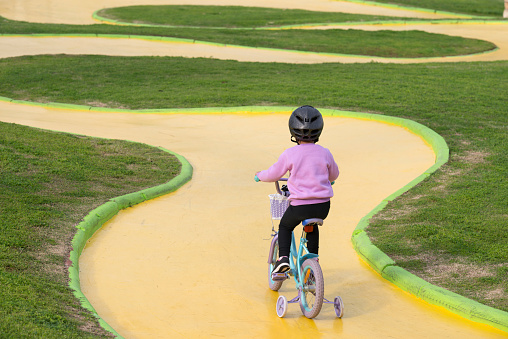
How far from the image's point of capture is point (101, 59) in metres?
22.9

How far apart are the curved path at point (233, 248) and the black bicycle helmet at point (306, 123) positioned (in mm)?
1802

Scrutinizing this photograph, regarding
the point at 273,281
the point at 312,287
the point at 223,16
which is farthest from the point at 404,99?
the point at 223,16

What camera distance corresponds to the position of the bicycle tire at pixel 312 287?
637 cm

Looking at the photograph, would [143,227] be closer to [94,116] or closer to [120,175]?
[120,175]

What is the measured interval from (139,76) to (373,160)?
9681 millimetres

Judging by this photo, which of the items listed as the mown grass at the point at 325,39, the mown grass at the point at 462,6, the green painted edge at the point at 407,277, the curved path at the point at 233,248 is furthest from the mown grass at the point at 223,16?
the green painted edge at the point at 407,277

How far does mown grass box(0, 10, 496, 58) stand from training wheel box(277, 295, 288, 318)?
2036 cm

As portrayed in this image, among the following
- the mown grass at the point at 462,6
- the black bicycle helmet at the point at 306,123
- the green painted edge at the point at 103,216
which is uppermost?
the black bicycle helmet at the point at 306,123

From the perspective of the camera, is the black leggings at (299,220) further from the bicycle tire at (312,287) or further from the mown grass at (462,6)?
the mown grass at (462,6)

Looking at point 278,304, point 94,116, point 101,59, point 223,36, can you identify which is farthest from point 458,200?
point 223,36

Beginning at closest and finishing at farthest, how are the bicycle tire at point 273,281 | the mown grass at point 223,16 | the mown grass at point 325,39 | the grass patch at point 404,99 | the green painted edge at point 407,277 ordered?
1. the green painted edge at point 407,277
2. the bicycle tire at point 273,281
3. the grass patch at point 404,99
4. the mown grass at point 325,39
5. the mown grass at point 223,16

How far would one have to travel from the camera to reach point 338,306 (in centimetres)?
683

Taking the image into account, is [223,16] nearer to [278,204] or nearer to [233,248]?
[233,248]

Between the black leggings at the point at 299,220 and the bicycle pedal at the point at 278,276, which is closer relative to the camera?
the black leggings at the point at 299,220
